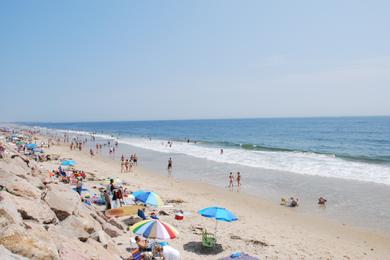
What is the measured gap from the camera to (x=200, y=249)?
39.7ft

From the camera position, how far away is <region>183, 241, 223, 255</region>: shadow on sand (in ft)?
38.9

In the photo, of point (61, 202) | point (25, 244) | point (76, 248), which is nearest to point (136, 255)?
point (61, 202)

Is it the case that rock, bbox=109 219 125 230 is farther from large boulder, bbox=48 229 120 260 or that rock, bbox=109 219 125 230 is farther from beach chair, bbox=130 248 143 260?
large boulder, bbox=48 229 120 260

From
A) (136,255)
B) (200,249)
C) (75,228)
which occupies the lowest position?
(200,249)

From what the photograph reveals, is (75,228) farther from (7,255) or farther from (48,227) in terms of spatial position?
(7,255)

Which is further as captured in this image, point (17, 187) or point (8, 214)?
point (17, 187)

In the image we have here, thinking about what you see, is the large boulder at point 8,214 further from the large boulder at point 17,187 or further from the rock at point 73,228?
the large boulder at point 17,187

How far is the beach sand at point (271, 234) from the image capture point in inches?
488

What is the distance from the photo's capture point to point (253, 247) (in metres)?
12.7

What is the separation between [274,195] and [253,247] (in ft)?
33.5

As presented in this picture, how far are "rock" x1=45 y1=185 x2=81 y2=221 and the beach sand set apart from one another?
4.11 metres

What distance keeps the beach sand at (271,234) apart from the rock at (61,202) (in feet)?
13.5

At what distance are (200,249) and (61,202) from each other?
522 cm

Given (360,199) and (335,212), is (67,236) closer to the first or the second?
(335,212)
